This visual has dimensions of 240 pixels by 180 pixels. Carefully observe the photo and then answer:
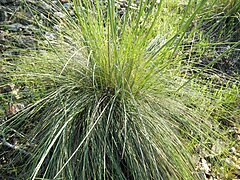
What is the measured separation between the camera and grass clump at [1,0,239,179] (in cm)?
128

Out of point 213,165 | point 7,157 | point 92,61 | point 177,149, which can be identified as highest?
point 92,61

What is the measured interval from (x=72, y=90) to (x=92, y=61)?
0.55ft

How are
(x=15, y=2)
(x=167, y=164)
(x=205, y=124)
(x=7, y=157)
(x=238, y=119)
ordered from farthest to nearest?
(x=15, y=2), (x=238, y=119), (x=205, y=124), (x=7, y=157), (x=167, y=164)

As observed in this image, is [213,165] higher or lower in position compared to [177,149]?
lower

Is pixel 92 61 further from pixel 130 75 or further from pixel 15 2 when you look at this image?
pixel 15 2

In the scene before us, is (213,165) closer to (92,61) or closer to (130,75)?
(130,75)

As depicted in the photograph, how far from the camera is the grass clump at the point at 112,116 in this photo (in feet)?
4.20

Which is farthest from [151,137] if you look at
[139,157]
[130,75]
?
[130,75]

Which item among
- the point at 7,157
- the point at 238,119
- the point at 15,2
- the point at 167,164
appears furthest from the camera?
the point at 15,2

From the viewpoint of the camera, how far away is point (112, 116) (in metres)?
1.36

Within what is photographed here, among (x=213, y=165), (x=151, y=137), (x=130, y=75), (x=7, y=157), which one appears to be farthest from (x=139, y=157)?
(x=7, y=157)

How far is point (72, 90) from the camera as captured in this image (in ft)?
4.98

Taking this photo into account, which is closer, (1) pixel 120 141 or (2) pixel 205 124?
(1) pixel 120 141

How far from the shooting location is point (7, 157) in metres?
1.43
